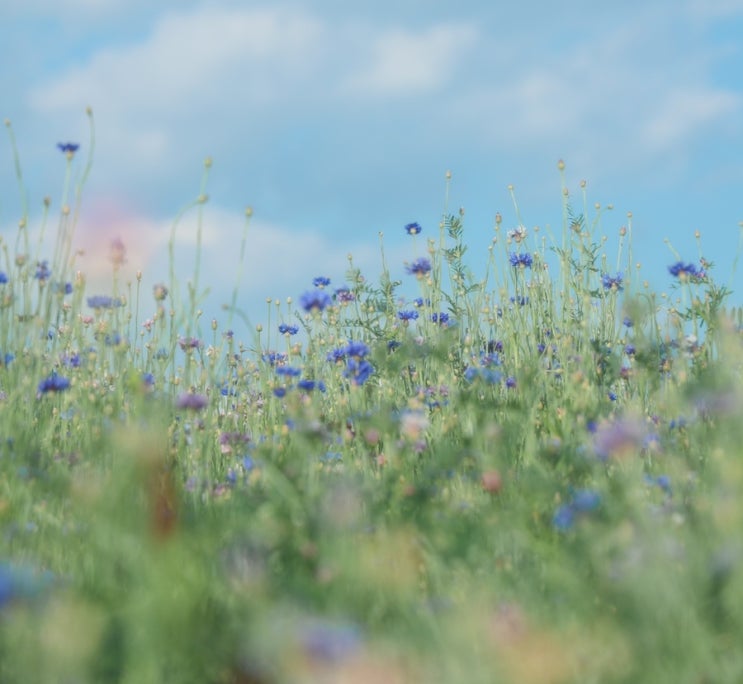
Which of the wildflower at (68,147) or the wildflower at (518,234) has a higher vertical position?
the wildflower at (518,234)

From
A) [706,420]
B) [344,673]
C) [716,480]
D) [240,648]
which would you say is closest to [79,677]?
[240,648]

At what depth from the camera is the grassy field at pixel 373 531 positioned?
187 centimetres

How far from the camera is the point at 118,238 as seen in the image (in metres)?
4.00

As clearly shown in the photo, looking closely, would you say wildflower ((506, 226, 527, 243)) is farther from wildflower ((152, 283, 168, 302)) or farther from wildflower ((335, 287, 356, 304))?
wildflower ((152, 283, 168, 302))

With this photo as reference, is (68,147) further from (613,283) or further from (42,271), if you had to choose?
(613,283)

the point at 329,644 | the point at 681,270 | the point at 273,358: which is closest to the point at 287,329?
the point at 273,358

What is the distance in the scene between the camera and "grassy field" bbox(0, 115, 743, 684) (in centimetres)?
187

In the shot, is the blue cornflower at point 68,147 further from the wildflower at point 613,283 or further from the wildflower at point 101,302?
the wildflower at point 613,283

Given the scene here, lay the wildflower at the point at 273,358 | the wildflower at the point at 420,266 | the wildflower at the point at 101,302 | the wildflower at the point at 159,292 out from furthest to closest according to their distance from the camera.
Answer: the wildflower at the point at 273,358, the wildflower at the point at 420,266, the wildflower at the point at 101,302, the wildflower at the point at 159,292

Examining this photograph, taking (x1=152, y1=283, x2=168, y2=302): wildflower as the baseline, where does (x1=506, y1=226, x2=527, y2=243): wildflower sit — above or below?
above

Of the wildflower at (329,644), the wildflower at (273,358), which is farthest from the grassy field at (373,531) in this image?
the wildflower at (273,358)

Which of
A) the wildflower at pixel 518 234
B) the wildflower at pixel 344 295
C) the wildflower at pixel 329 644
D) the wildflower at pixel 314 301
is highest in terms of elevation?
the wildflower at pixel 518 234

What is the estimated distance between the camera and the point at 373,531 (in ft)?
8.78

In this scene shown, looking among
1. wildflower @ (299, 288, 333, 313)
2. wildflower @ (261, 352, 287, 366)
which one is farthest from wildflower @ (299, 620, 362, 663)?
wildflower @ (261, 352, 287, 366)
